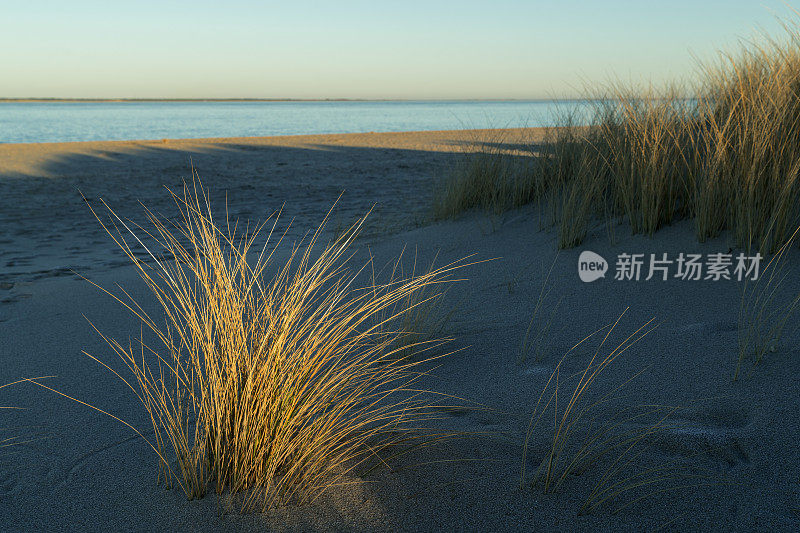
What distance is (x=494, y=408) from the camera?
7.04ft

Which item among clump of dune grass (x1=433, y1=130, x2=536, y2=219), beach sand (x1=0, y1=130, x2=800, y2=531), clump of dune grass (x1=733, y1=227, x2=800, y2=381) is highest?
clump of dune grass (x1=433, y1=130, x2=536, y2=219)

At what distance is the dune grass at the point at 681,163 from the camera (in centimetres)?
316

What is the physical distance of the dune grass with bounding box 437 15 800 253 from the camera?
316 centimetres

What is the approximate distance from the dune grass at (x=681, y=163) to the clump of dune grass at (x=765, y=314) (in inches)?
7.6

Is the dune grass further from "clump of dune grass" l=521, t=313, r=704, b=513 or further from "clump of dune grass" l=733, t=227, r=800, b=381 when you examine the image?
"clump of dune grass" l=521, t=313, r=704, b=513

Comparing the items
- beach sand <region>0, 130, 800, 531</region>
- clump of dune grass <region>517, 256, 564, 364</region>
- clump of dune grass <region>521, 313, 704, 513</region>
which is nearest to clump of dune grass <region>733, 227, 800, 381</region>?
beach sand <region>0, 130, 800, 531</region>

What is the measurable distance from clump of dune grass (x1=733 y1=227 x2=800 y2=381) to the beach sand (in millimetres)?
49

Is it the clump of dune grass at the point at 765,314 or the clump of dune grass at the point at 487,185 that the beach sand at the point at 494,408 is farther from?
the clump of dune grass at the point at 487,185

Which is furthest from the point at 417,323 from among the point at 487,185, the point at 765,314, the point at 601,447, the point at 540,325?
the point at 487,185

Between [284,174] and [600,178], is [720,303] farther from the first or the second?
[284,174]

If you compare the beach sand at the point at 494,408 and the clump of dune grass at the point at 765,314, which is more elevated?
the clump of dune grass at the point at 765,314

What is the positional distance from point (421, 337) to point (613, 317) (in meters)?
0.98

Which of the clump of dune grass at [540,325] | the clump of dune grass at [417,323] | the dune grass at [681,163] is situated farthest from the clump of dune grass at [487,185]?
the clump of dune grass at [417,323]

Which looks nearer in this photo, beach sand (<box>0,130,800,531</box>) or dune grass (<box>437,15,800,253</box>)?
beach sand (<box>0,130,800,531</box>)
